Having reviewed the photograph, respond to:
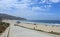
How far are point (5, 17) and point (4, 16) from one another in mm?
4287

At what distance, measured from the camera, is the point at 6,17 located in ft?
616

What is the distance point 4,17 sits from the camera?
18238cm

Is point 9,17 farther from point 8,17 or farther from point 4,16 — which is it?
point 4,16

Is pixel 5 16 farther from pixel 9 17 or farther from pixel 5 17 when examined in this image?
pixel 9 17

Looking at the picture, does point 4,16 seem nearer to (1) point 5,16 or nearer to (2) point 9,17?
(1) point 5,16

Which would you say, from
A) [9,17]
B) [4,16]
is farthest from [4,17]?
[9,17]

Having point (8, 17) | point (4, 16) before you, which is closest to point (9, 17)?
point (8, 17)

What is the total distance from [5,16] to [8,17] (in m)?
9.43

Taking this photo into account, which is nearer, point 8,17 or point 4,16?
point 4,16

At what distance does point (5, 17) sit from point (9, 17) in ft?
41.3

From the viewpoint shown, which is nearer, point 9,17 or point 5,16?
point 5,16

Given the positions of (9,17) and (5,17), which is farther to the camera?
(9,17)

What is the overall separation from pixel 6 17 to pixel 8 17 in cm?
571

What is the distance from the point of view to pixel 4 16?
181 m
